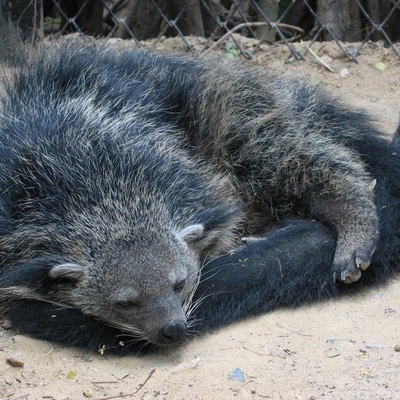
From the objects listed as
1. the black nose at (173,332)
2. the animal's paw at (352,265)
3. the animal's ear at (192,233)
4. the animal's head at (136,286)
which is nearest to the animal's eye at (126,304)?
the animal's head at (136,286)

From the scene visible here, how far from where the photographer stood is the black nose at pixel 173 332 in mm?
3650

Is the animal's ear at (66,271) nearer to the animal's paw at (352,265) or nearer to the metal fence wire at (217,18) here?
the animal's paw at (352,265)

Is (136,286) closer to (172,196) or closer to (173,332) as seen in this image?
(173,332)

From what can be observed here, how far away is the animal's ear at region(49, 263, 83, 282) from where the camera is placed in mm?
3824

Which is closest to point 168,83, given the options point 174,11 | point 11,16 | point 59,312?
point 59,312

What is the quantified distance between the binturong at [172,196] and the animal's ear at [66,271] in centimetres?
1

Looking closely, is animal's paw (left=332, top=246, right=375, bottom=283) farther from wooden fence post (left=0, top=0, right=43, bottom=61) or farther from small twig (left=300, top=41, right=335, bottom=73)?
wooden fence post (left=0, top=0, right=43, bottom=61)

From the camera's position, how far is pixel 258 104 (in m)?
5.07

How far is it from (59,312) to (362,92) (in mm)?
3528

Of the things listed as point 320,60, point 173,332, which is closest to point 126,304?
point 173,332

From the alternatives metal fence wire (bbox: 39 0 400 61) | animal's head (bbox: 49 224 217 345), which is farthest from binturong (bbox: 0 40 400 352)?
metal fence wire (bbox: 39 0 400 61)

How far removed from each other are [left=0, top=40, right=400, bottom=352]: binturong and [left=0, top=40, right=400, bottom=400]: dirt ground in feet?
0.33

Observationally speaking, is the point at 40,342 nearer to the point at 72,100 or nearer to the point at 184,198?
the point at 184,198

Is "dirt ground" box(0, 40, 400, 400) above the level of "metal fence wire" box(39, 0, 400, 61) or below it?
below
